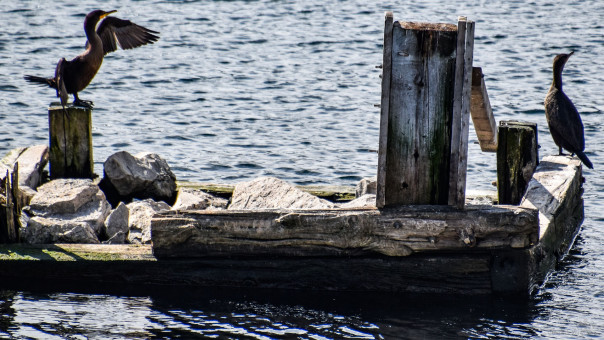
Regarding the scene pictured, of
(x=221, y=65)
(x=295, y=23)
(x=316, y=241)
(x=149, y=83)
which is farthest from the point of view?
(x=295, y=23)

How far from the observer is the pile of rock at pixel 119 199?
701cm

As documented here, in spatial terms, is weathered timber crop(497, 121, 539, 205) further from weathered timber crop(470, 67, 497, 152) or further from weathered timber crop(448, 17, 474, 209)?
weathered timber crop(448, 17, 474, 209)

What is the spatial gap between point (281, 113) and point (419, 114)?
7.89 metres

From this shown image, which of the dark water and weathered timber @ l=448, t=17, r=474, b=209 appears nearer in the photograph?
weathered timber @ l=448, t=17, r=474, b=209

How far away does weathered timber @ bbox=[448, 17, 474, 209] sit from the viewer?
5688mm

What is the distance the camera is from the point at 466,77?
18.9ft

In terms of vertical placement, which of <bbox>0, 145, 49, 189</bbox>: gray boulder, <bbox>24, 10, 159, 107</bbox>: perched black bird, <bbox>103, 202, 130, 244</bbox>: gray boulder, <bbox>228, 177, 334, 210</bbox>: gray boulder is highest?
<bbox>24, 10, 159, 107</bbox>: perched black bird

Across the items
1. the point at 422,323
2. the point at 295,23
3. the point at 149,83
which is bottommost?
the point at 422,323

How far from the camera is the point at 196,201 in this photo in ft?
25.7

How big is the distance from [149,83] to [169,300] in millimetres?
9680

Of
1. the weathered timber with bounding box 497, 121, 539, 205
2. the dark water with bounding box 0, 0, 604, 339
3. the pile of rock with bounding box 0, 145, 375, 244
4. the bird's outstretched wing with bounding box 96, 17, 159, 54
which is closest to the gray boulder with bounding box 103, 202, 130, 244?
the pile of rock with bounding box 0, 145, 375, 244

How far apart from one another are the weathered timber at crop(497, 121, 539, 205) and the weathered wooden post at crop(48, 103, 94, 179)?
12.4 ft

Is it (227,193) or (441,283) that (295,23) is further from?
(441,283)

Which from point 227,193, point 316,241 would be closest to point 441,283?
point 316,241
